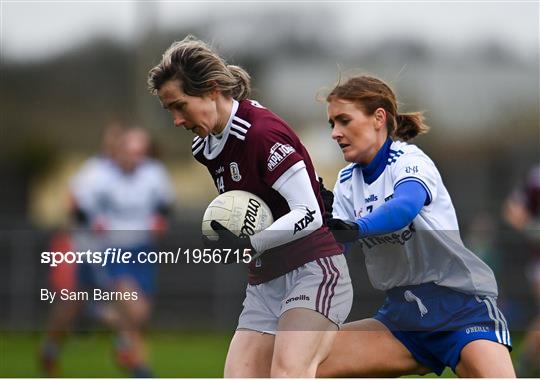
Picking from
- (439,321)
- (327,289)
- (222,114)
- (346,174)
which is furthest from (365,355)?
(222,114)

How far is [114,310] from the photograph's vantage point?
858 cm

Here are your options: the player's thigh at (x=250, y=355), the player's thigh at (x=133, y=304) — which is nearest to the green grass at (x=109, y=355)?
the player's thigh at (x=133, y=304)

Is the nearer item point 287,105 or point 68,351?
point 68,351

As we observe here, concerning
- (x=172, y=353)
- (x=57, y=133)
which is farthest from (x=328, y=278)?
(x=57, y=133)

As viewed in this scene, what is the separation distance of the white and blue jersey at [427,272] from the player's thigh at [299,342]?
453 millimetres

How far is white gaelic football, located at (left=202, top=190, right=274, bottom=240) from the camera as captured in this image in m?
4.42

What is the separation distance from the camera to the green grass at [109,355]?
8.62 m

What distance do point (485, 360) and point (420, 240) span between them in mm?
587

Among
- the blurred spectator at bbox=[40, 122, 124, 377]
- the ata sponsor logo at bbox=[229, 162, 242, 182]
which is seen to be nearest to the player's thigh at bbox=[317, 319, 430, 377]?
the ata sponsor logo at bbox=[229, 162, 242, 182]

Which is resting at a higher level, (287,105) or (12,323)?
(287,105)

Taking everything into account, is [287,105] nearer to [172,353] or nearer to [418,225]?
[172,353]

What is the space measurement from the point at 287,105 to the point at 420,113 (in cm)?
1966

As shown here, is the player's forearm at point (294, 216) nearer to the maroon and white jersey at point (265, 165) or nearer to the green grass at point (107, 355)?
the maroon and white jersey at point (265, 165)

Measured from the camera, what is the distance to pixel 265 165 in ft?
14.4
